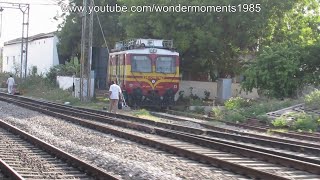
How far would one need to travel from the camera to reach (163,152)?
40.9ft

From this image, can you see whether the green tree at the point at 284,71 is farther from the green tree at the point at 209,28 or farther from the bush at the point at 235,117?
the bush at the point at 235,117

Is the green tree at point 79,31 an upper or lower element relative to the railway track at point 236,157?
upper

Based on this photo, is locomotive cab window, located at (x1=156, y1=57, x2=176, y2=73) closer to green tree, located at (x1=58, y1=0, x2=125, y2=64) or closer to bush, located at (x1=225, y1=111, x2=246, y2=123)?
bush, located at (x1=225, y1=111, x2=246, y2=123)

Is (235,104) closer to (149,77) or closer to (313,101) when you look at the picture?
(313,101)

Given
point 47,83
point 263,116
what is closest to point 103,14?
point 47,83

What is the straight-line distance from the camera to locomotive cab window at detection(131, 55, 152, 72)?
26547 millimetres

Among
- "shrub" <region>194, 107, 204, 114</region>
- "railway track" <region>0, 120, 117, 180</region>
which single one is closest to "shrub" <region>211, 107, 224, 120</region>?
"shrub" <region>194, 107, 204, 114</region>

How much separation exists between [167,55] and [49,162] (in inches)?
658

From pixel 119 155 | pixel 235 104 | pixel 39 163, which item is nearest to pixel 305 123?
pixel 235 104

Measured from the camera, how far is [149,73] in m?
26.8

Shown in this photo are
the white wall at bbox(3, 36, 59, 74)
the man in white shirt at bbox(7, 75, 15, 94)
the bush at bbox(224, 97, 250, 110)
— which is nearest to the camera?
the bush at bbox(224, 97, 250, 110)

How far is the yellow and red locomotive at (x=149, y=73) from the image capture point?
26.6 meters

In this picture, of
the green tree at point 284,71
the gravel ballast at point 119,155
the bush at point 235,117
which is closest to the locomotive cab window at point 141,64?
the green tree at point 284,71

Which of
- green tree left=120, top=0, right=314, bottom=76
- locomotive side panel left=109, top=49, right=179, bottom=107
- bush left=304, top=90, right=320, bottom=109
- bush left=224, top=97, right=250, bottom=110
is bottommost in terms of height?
bush left=224, top=97, right=250, bottom=110
